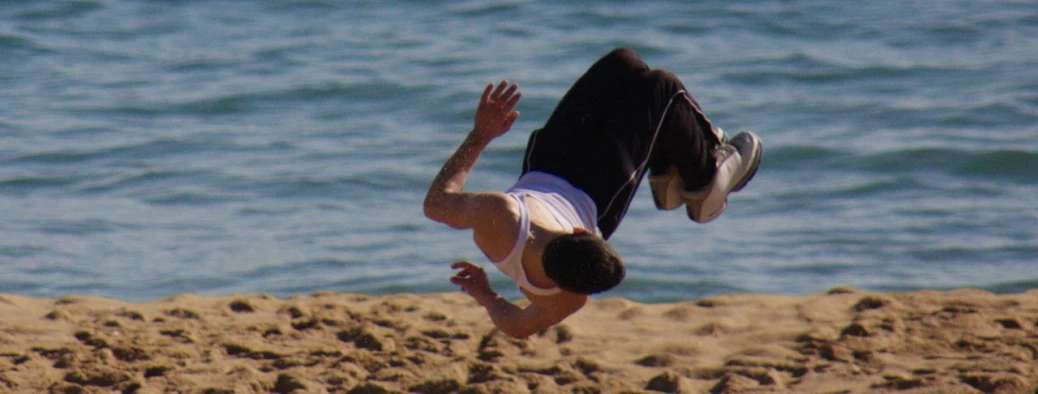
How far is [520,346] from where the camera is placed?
5.57 metres

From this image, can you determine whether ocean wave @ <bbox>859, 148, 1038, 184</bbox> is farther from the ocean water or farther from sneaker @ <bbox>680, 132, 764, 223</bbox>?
sneaker @ <bbox>680, 132, 764, 223</bbox>

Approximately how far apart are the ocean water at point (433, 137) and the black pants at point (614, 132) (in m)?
3.09

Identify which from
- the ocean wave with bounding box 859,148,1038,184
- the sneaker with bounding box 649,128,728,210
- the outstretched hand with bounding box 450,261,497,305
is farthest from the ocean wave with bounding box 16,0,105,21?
the outstretched hand with bounding box 450,261,497,305

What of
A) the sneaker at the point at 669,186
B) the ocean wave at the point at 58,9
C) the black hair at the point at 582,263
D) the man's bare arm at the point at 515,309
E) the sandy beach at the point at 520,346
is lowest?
the sandy beach at the point at 520,346

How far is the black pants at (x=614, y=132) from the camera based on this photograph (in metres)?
4.60

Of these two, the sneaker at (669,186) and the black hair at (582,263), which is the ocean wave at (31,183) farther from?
the black hair at (582,263)

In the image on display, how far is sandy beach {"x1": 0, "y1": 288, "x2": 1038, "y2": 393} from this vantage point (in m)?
5.00

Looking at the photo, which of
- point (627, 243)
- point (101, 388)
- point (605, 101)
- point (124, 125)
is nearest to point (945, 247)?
point (627, 243)

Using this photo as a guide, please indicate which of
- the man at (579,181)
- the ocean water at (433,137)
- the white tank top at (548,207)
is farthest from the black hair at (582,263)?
the ocean water at (433,137)

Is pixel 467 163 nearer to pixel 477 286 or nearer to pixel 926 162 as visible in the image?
pixel 477 286

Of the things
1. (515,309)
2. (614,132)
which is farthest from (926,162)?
(515,309)

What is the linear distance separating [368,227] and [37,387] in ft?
14.0

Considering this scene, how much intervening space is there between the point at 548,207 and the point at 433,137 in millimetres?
7353

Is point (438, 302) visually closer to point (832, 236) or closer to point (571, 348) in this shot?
point (571, 348)
